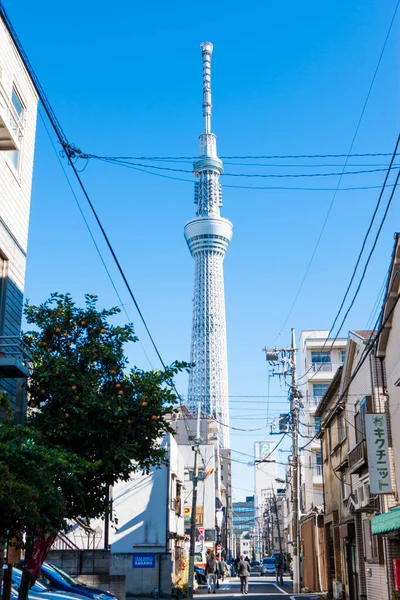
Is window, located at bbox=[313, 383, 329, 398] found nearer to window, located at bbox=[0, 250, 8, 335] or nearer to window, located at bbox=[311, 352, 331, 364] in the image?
window, located at bbox=[311, 352, 331, 364]

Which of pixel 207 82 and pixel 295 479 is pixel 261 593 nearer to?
pixel 295 479

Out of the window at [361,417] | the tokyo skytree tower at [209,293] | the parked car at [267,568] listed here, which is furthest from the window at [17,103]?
the tokyo skytree tower at [209,293]

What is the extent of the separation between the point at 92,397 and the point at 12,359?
83.9 inches

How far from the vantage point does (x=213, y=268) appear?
543 ft

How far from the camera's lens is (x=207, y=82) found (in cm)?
18388

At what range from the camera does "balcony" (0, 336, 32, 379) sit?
12.3m

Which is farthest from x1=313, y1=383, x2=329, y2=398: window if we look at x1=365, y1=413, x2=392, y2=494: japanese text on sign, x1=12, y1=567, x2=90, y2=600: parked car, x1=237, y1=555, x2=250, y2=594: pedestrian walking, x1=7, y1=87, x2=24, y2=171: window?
x1=7, y1=87, x2=24, y2=171: window

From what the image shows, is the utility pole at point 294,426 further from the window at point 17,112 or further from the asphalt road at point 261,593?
the window at point 17,112

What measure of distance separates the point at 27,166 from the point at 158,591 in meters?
19.4

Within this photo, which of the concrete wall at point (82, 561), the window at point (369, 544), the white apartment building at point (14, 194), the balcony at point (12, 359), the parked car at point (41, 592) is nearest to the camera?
the balcony at point (12, 359)

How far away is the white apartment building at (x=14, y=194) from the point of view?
565 inches

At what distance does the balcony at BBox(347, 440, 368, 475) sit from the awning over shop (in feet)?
9.14

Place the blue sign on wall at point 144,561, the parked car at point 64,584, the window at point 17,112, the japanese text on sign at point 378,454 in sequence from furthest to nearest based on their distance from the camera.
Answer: the blue sign on wall at point 144,561, the japanese text on sign at point 378,454, the parked car at point 64,584, the window at point 17,112

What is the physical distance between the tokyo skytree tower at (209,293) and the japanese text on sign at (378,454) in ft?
423
